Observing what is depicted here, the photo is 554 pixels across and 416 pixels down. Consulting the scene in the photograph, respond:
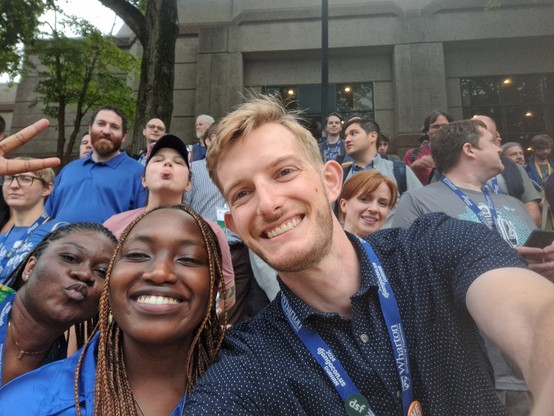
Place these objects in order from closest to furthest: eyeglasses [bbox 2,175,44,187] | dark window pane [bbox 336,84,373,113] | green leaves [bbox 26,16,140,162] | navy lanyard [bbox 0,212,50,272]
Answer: navy lanyard [bbox 0,212,50,272] < eyeglasses [bbox 2,175,44,187] < green leaves [bbox 26,16,140,162] < dark window pane [bbox 336,84,373,113]

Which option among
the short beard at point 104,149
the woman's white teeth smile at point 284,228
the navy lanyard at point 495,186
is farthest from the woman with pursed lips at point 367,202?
the short beard at point 104,149

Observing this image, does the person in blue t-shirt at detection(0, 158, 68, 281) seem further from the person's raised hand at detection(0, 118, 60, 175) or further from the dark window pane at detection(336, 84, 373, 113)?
the dark window pane at detection(336, 84, 373, 113)

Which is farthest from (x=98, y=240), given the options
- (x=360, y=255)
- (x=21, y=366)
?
(x=360, y=255)

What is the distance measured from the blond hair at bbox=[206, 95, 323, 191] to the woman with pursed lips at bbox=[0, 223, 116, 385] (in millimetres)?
887

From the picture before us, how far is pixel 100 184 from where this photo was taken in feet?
15.0

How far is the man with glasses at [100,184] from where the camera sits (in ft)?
14.4

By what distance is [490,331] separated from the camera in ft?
4.85

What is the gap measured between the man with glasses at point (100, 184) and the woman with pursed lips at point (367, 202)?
2.13 m

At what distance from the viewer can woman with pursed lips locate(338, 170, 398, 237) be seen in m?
4.05

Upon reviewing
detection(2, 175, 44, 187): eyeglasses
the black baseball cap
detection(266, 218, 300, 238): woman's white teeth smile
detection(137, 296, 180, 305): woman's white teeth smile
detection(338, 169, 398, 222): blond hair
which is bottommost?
detection(137, 296, 180, 305): woman's white teeth smile

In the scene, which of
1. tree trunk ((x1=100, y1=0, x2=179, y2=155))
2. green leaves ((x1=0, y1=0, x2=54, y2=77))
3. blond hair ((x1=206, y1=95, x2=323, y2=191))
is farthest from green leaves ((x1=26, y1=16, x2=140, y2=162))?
blond hair ((x1=206, y1=95, x2=323, y2=191))

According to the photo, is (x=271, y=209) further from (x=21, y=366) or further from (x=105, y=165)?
(x=105, y=165)

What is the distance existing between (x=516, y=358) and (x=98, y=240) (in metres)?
2.15

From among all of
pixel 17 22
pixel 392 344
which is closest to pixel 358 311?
pixel 392 344
